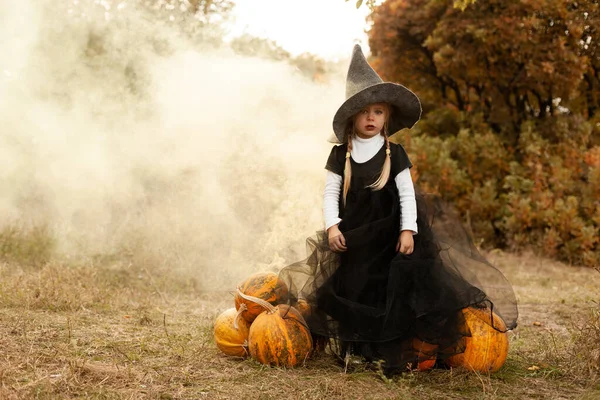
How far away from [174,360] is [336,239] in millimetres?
1235

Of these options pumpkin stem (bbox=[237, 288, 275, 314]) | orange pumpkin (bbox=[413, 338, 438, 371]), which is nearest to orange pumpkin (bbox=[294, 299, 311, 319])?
pumpkin stem (bbox=[237, 288, 275, 314])

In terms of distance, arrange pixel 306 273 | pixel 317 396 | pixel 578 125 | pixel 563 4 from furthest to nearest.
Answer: pixel 578 125
pixel 563 4
pixel 306 273
pixel 317 396

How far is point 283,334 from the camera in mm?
3738

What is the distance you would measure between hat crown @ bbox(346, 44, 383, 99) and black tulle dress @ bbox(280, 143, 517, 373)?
0.37 m

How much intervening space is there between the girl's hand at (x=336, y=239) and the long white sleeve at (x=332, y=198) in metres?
0.06

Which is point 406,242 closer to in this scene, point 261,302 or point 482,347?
point 482,347

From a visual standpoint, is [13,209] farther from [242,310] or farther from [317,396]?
[317,396]

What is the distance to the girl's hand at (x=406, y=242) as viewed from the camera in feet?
12.1

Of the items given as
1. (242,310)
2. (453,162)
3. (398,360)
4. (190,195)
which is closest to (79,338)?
(242,310)

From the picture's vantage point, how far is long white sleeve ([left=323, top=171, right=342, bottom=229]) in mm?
3869

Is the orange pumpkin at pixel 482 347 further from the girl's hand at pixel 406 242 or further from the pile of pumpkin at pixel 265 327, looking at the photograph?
the pile of pumpkin at pixel 265 327

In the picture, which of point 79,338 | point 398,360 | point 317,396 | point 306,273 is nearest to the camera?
point 317,396

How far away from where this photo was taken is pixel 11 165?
778cm

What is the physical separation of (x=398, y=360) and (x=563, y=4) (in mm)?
7299
